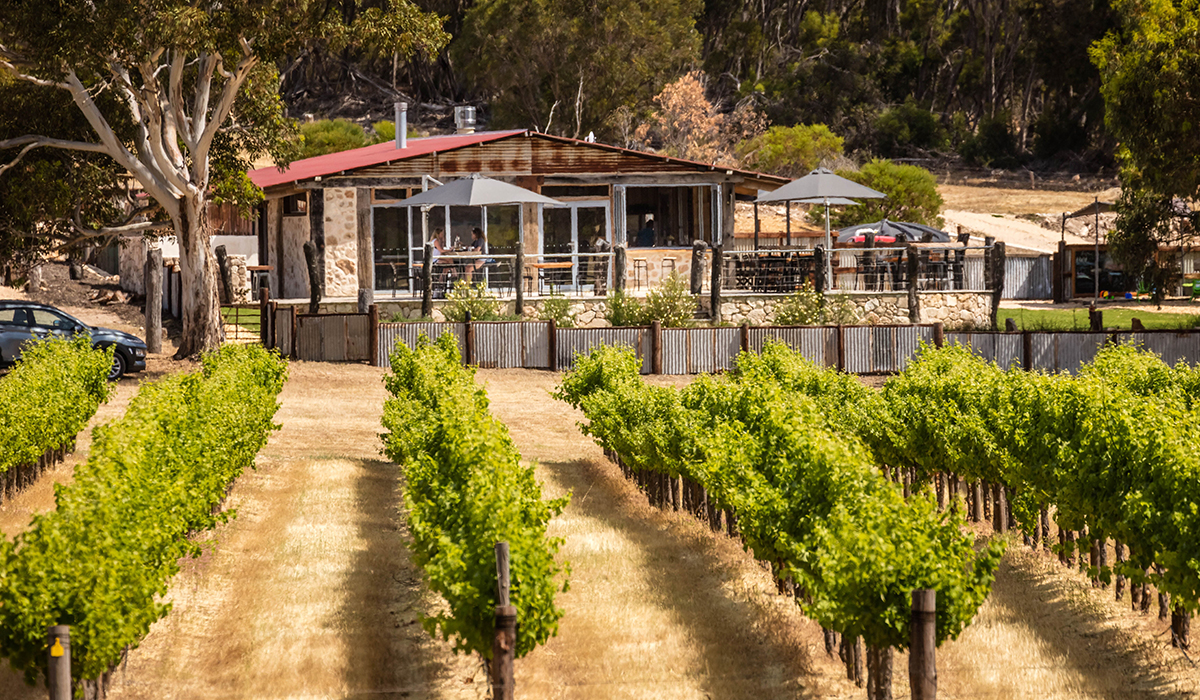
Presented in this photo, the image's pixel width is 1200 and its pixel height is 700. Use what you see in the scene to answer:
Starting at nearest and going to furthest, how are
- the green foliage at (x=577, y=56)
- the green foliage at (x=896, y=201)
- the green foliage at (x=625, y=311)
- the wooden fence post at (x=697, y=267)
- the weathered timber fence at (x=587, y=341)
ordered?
the weathered timber fence at (x=587, y=341) < the green foliage at (x=625, y=311) < the wooden fence post at (x=697, y=267) < the green foliage at (x=896, y=201) < the green foliage at (x=577, y=56)

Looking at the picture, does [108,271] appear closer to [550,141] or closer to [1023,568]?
[550,141]

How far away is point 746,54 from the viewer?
69500mm

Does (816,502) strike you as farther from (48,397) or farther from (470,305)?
(470,305)

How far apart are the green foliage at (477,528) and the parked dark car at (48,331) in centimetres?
1394

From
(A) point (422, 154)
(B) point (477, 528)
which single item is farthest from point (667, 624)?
(A) point (422, 154)

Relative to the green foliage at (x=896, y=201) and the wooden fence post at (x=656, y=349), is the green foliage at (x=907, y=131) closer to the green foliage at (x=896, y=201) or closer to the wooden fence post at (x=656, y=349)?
the green foliage at (x=896, y=201)

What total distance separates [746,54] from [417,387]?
5670cm

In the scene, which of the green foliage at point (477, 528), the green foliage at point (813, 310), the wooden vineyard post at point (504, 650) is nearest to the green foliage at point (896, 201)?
the green foliage at point (813, 310)

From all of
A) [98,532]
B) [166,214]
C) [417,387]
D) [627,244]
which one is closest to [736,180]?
[627,244]

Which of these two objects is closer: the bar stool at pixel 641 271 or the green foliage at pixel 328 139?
the bar stool at pixel 641 271

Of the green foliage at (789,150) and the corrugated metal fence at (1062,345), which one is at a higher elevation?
the green foliage at (789,150)

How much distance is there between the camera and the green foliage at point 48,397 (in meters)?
13.2


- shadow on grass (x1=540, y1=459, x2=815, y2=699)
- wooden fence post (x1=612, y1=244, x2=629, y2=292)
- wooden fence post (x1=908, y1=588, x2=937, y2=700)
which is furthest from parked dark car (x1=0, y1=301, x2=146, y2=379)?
wooden fence post (x1=908, y1=588, x2=937, y2=700)

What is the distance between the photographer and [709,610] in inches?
425
